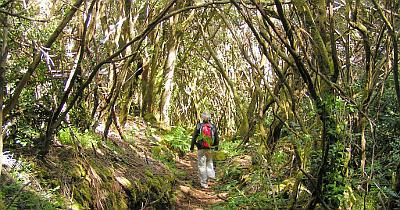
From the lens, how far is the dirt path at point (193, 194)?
902 cm

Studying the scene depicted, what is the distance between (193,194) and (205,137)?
1326 millimetres

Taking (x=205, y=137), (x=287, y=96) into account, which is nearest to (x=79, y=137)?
(x=205, y=137)

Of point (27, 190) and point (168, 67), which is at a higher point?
point (168, 67)

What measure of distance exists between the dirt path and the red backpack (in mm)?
976

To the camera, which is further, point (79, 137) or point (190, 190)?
point (190, 190)

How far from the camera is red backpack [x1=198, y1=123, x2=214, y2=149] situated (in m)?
10.5

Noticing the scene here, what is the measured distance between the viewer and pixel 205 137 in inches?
412

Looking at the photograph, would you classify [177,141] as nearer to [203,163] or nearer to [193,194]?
[203,163]

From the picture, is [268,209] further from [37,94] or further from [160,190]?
[37,94]

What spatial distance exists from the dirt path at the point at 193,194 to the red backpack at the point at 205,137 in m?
0.98

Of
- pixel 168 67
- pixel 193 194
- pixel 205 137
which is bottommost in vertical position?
pixel 193 194

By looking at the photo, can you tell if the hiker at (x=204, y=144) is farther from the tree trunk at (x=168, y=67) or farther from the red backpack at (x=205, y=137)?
the tree trunk at (x=168, y=67)

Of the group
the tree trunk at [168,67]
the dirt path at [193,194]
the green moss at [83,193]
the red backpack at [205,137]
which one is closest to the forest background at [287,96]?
the green moss at [83,193]

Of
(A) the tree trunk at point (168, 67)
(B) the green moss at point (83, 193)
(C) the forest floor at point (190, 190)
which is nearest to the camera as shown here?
(B) the green moss at point (83, 193)
